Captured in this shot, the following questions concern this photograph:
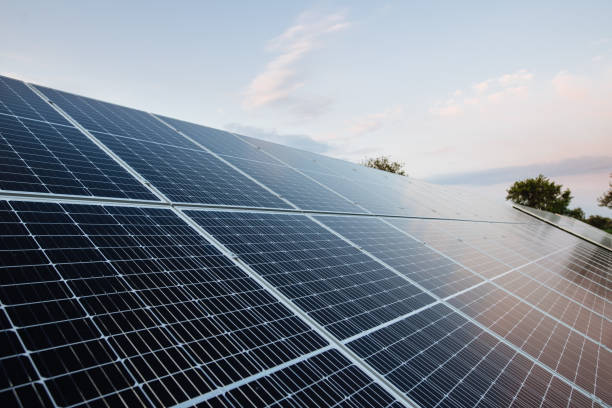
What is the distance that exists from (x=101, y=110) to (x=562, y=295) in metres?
19.4

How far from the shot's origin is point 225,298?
5230 millimetres

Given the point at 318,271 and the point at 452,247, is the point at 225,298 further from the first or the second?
the point at 452,247

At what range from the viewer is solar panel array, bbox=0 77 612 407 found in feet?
11.4

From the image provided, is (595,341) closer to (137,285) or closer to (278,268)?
(278,268)

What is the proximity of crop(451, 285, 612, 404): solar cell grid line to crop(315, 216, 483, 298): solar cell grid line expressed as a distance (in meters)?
0.65

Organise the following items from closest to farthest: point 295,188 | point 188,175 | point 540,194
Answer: point 188,175
point 295,188
point 540,194

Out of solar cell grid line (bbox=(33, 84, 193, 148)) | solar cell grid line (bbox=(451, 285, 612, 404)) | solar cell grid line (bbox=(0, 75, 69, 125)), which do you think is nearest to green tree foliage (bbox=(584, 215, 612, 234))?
solar cell grid line (bbox=(451, 285, 612, 404))

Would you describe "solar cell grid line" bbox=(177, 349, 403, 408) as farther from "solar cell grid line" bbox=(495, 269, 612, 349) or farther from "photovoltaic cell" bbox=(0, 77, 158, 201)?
"solar cell grid line" bbox=(495, 269, 612, 349)

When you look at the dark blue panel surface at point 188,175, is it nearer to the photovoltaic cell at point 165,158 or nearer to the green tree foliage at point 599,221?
the photovoltaic cell at point 165,158

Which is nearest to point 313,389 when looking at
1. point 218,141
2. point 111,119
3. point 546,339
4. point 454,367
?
point 454,367

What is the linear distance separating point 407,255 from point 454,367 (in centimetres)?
493

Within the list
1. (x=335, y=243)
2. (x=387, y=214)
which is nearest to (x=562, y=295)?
(x=387, y=214)

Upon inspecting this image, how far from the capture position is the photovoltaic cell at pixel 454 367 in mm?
5383

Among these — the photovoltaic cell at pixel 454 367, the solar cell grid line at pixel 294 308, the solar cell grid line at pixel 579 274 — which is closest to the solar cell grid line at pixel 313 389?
the solar cell grid line at pixel 294 308
